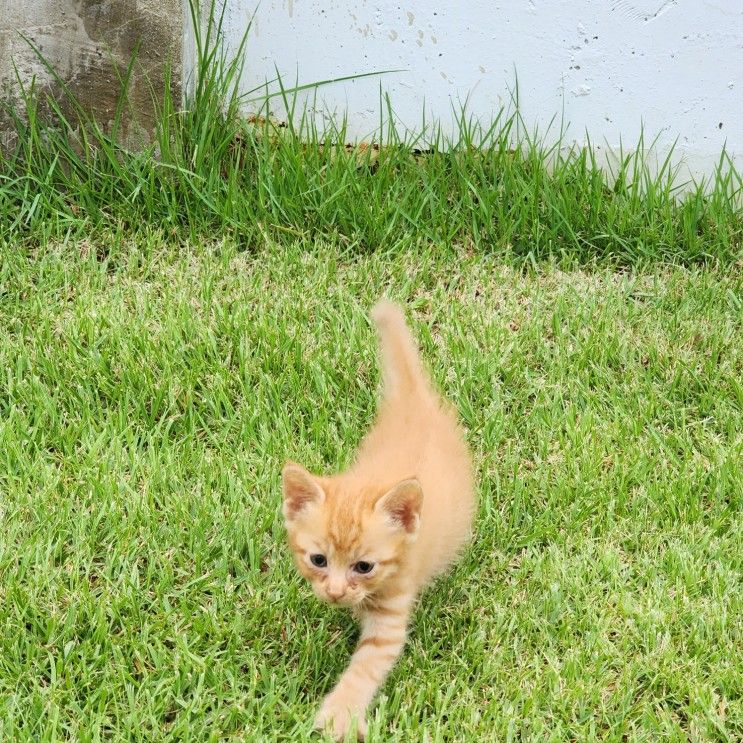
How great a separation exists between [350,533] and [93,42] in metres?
2.84

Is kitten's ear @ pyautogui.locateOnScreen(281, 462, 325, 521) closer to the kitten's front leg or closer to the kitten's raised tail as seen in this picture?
the kitten's front leg

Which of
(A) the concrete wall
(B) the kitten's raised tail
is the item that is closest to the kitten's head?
(B) the kitten's raised tail

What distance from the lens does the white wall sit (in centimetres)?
484

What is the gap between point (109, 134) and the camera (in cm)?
466

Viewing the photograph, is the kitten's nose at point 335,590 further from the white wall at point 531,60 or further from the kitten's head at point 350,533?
the white wall at point 531,60

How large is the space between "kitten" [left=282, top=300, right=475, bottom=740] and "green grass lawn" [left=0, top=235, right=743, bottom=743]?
4.0 inches

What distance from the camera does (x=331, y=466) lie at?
3.65 m

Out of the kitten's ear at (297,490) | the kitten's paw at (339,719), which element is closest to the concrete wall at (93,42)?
the kitten's ear at (297,490)

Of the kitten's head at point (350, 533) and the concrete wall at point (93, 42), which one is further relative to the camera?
the concrete wall at point (93, 42)

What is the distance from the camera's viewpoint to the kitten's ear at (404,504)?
8.75 feet

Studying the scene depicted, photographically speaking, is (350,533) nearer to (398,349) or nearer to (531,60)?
(398,349)

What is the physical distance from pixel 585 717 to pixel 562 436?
4.04ft

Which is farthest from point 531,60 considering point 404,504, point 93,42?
point 404,504

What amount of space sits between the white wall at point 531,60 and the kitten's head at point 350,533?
8.85ft
